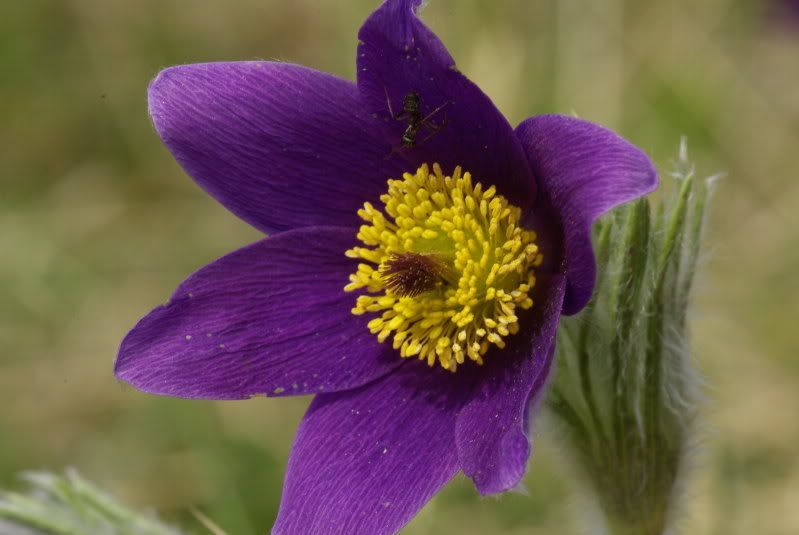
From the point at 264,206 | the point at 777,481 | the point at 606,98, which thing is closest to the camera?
the point at 264,206

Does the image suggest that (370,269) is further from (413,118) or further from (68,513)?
(68,513)

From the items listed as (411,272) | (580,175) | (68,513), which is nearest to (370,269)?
(411,272)

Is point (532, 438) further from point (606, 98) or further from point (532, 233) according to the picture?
point (606, 98)

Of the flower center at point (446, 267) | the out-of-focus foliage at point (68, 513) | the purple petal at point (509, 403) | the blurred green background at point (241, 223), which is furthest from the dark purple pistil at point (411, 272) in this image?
the blurred green background at point (241, 223)

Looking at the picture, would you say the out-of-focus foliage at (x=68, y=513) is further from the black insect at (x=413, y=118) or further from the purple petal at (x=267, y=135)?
the black insect at (x=413, y=118)

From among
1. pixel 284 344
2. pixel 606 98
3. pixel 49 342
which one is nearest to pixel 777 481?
pixel 606 98

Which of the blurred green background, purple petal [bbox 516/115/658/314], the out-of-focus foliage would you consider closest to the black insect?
purple petal [bbox 516/115/658/314]

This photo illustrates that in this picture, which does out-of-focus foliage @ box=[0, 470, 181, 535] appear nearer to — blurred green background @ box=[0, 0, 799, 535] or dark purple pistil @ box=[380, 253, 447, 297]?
dark purple pistil @ box=[380, 253, 447, 297]
